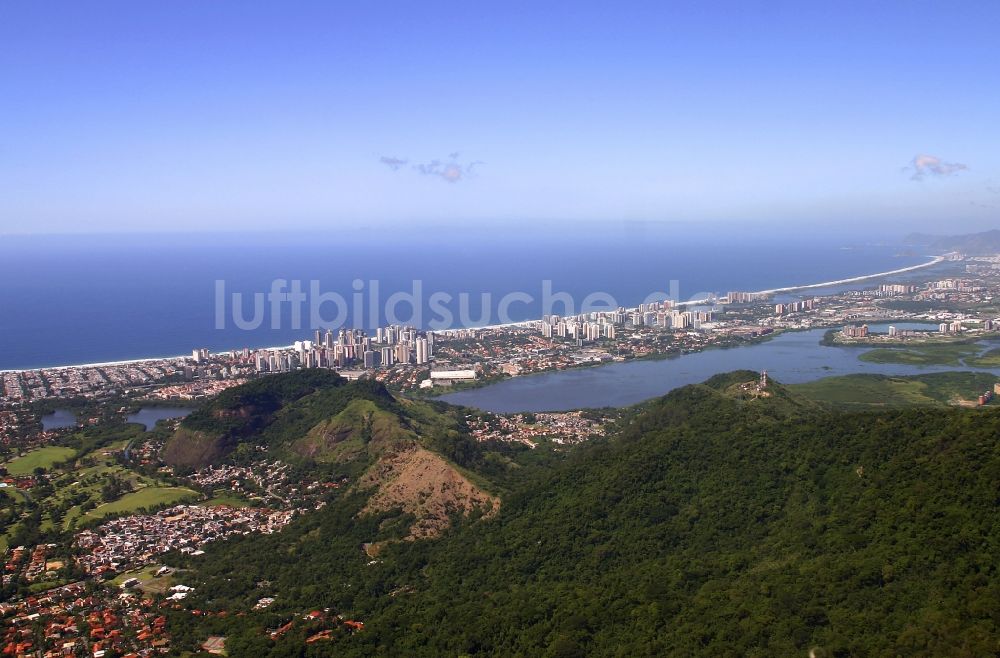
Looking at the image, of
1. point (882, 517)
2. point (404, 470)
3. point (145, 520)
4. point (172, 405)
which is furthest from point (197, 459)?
point (882, 517)

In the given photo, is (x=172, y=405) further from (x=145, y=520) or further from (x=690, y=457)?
(x=690, y=457)

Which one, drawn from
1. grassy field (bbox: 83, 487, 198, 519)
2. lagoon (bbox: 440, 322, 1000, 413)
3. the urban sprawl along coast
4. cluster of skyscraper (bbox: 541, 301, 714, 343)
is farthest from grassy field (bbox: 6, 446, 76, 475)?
cluster of skyscraper (bbox: 541, 301, 714, 343)

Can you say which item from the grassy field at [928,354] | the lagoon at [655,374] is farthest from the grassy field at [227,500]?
the grassy field at [928,354]

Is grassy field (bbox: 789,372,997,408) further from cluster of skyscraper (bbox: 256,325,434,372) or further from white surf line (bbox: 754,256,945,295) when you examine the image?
white surf line (bbox: 754,256,945,295)

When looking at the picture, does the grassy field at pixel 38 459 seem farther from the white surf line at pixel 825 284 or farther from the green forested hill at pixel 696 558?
the white surf line at pixel 825 284

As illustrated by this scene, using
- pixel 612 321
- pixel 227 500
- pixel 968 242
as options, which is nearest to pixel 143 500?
pixel 227 500
